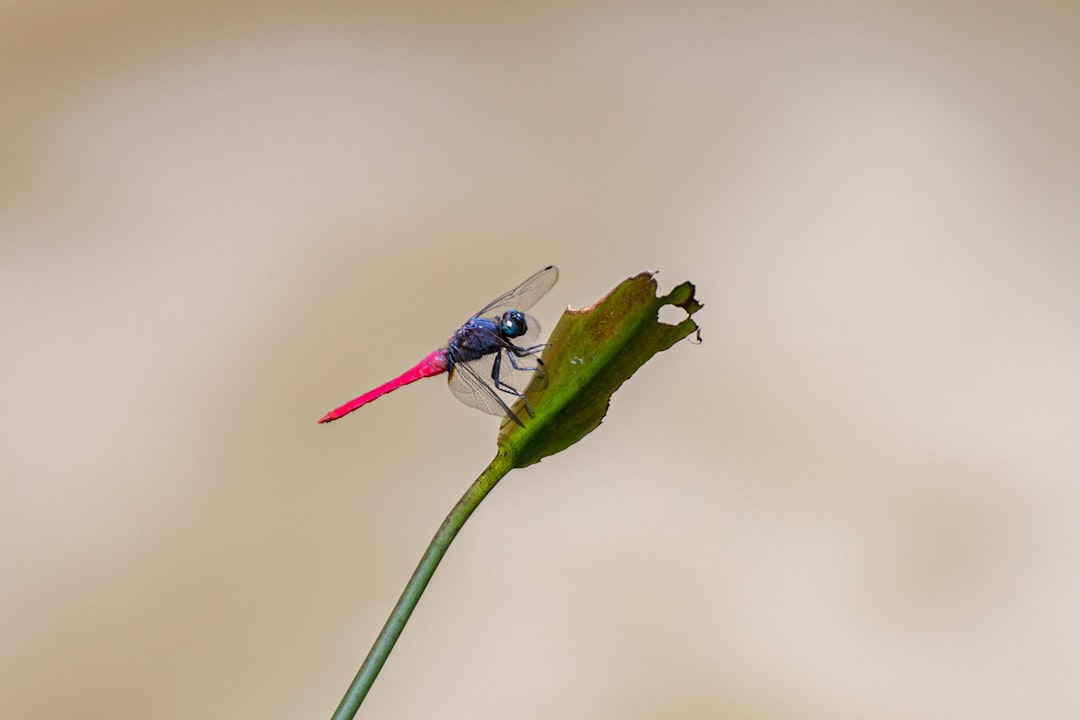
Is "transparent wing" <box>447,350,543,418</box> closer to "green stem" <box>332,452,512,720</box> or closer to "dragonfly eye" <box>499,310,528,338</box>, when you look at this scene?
"dragonfly eye" <box>499,310,528,338</box>

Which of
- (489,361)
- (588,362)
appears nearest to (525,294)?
(489,361)

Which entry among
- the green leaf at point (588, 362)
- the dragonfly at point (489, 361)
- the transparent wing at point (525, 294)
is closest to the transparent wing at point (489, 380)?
the dragonfly at point (489, 361)

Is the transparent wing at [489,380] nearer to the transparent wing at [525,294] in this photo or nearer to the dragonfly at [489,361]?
the dragonfly at [489,361]

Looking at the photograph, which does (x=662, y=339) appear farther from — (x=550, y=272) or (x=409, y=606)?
(x=550, y=272)

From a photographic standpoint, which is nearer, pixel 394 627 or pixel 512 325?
pixel 394 627

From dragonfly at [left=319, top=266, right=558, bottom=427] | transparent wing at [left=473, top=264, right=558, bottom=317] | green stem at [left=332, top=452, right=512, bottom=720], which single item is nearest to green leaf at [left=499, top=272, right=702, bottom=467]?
green stem at [left=332, top=452, right=512, bottom=720]

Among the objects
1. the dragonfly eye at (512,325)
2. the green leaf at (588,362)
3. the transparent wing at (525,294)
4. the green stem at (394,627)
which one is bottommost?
the green stem at (394,627)

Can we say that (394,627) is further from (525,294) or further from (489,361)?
(525,294)
